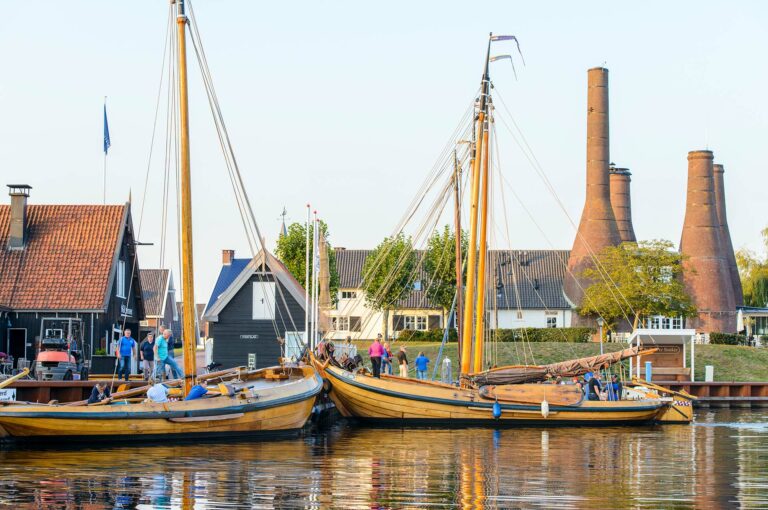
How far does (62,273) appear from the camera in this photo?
44.8 metres

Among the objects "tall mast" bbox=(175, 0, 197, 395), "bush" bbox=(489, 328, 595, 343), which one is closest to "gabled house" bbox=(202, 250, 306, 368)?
"bush" bbox=(489, 328, 595, 343)

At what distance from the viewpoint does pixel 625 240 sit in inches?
3280

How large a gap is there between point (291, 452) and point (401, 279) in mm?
52838

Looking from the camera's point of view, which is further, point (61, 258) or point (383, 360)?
point (61, 258)

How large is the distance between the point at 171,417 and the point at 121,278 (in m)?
22.1

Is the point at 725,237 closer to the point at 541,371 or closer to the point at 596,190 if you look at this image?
the point at 596,190

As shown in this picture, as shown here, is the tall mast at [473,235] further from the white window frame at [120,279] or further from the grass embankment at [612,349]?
the grass embankment at [612,349]

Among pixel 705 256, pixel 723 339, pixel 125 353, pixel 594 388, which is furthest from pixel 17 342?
pixel 705 256

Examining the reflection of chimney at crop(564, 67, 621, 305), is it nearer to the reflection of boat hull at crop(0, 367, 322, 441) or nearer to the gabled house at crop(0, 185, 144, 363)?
the gabled house at crop(0, 185, 144, 363)

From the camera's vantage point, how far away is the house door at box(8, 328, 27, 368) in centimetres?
4350

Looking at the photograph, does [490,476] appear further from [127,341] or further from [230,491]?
[127,341]

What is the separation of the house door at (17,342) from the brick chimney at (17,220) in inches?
149

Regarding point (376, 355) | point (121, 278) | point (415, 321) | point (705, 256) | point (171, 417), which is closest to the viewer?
point (171, 417)

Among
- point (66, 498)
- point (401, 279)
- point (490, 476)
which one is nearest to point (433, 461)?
point (490, 476)
